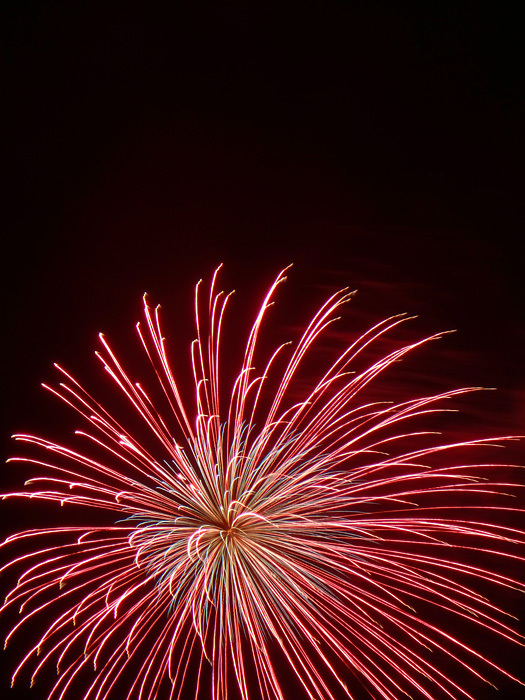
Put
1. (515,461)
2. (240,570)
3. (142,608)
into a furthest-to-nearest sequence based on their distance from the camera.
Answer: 1. (142,608)
2. (515,461)
3. (240,570)

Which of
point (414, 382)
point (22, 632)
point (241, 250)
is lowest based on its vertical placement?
point (22, 632)

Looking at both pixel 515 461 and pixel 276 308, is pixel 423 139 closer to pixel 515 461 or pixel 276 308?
pixel 276 308

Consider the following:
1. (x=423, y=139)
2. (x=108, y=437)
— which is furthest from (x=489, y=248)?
(x=108, y=437)

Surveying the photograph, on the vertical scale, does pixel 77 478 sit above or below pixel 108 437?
below

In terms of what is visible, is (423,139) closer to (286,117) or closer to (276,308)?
(286,117)

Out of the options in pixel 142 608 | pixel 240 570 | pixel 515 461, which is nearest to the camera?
pixel 240 570

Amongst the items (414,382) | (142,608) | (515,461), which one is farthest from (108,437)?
(515,461)

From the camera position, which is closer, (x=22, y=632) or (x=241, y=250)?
(x=241, y=250)
